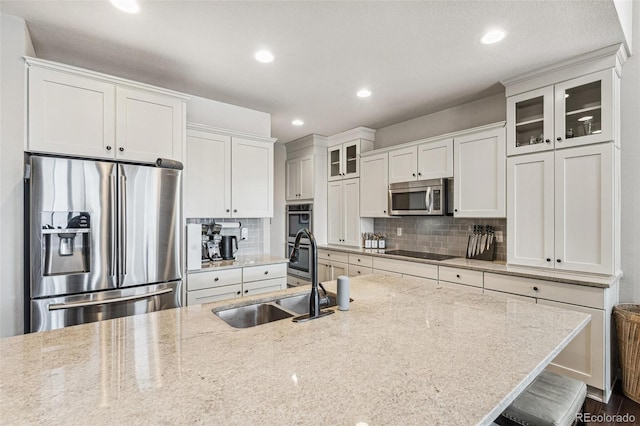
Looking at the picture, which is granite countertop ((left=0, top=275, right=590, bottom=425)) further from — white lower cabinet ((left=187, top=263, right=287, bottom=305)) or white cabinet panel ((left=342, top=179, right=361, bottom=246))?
white cabinet panel ((left=342, top=179, right=361, bottom=246))

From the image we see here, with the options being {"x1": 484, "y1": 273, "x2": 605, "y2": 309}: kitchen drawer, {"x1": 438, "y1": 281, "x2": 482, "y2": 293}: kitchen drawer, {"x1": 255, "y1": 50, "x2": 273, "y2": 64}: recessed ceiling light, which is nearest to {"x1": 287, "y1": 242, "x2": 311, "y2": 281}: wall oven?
A: {"x1": 438, "y1": 281, "x2": 482, "y2": 293}: kitchen drawer

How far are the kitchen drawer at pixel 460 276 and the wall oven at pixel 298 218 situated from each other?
7.14 feet

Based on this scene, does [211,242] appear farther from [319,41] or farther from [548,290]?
[548,290]

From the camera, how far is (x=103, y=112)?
7.71ft

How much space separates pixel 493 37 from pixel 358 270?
9.59 feet

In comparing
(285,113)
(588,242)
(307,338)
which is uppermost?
(285,113)

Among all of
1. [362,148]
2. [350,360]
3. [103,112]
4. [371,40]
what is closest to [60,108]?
[103,112]

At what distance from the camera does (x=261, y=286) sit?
329 cm

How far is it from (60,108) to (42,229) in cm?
84

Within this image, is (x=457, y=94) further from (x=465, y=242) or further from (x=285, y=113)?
(x=285, y=113)

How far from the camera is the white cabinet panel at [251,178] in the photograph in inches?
135

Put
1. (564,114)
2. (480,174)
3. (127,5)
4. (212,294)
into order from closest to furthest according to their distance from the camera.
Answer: (127,5) < (564,114) < (212,294) < (480,174)

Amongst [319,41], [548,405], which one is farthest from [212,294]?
[548,405]

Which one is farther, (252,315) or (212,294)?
(212,294)
